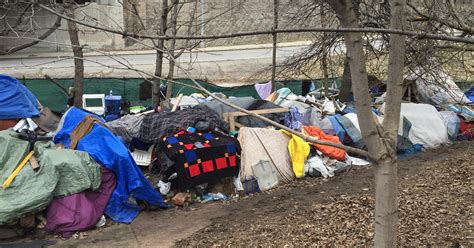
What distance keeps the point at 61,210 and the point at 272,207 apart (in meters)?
2.84

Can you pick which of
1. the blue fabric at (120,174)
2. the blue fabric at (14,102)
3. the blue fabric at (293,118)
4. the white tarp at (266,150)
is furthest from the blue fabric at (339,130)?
the blue fabric at (14,102)

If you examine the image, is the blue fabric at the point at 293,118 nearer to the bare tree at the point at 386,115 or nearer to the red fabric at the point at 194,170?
the red fabric at the point at 194,170

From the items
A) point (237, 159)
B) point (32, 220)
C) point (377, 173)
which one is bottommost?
point (32, 220)

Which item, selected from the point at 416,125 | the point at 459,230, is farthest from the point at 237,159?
the point at 416,125

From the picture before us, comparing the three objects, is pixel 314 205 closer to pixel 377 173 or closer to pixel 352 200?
pixel 352 200

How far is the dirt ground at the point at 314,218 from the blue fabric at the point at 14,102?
4122 mm

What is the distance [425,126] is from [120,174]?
281 inches

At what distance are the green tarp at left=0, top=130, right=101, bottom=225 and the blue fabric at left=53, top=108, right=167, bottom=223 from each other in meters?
0.25

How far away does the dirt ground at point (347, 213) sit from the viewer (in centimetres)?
458

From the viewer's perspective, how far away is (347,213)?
18.3 ft

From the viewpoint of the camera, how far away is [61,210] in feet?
20.1

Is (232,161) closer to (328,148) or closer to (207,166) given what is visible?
(207,166)

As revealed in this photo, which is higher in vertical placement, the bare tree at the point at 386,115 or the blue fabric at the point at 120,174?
the bare tree at the point at 386,115

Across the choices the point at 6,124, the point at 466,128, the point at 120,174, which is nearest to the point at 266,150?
the point at 120,174
